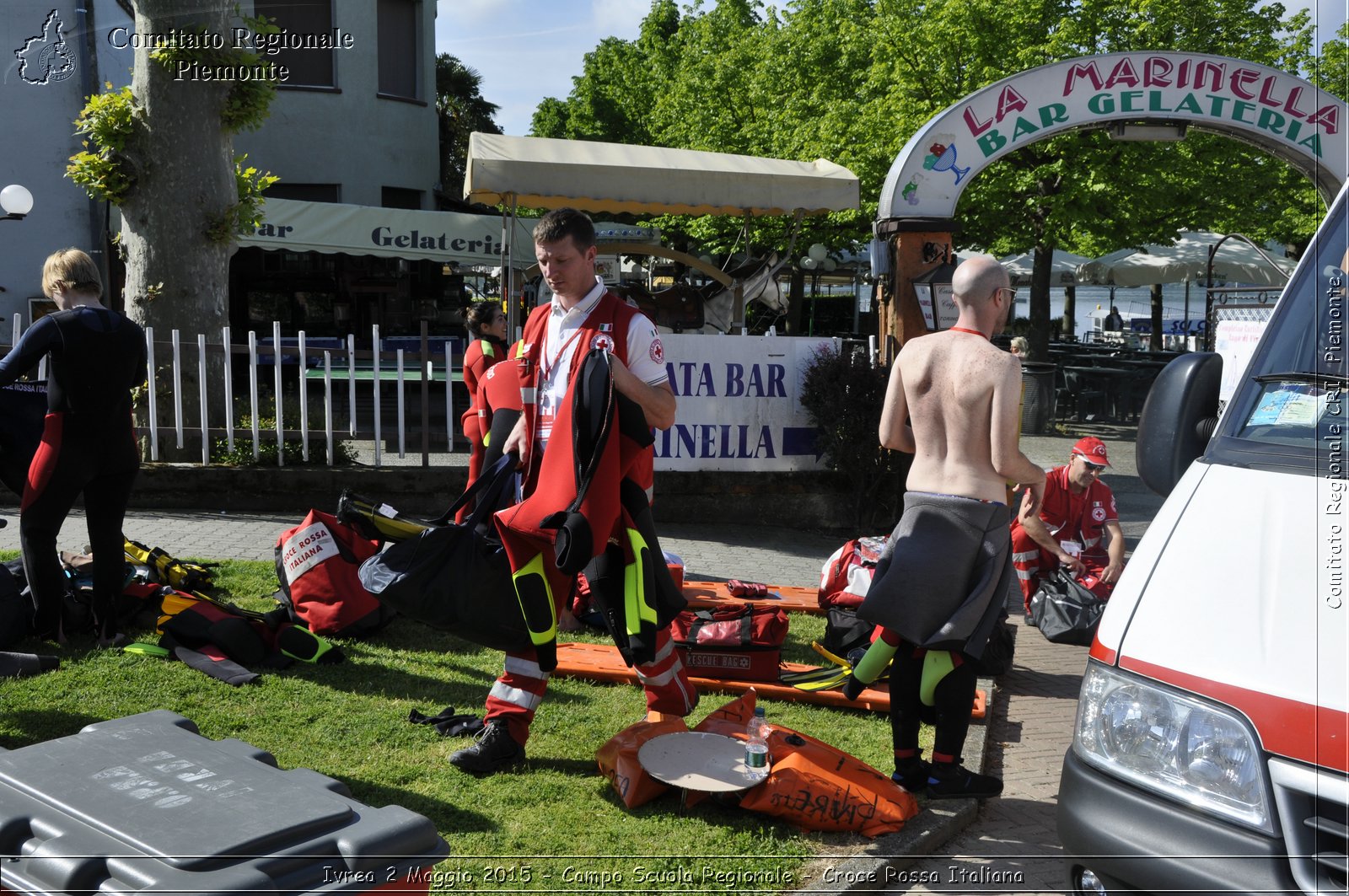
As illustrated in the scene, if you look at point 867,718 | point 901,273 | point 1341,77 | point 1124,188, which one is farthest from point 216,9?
point 1124,188

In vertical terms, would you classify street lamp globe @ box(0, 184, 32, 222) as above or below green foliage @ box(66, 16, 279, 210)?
below

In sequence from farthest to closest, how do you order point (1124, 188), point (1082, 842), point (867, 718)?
point (1124, 188) < point (867, 718) < point (1082, 842)

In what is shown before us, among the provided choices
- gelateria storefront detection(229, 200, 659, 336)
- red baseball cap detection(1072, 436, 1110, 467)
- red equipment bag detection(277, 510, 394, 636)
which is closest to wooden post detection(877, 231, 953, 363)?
red baseball cap detection(1072, 436, 1110, 467)

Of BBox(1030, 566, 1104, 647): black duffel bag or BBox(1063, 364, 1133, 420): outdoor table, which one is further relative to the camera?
BBox(1063, 364, 1133, 420): outdoor table

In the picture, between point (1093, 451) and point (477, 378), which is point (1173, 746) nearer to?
point (1093, 451)

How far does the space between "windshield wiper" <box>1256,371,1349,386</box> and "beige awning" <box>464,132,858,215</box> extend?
932cm

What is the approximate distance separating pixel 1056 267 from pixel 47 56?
69.0ft

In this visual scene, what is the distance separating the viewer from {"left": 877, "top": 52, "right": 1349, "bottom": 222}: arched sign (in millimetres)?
9109

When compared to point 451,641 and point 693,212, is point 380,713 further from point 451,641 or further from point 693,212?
point 693,212

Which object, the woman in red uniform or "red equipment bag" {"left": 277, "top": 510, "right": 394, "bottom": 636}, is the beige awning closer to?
the woman in red uniform

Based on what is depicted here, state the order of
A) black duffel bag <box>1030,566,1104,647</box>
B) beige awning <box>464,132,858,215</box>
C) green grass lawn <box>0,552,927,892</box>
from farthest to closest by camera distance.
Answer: beige awning <box>464,132,858,215</box>
black duffel bag <box>1030,566,1104,647</box>
green grass lawn <box>0,552,927,892</box>

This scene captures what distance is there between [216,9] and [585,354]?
305 inches

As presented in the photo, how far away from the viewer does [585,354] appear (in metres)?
4.01

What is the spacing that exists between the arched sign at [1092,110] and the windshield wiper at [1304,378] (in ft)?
20.2
